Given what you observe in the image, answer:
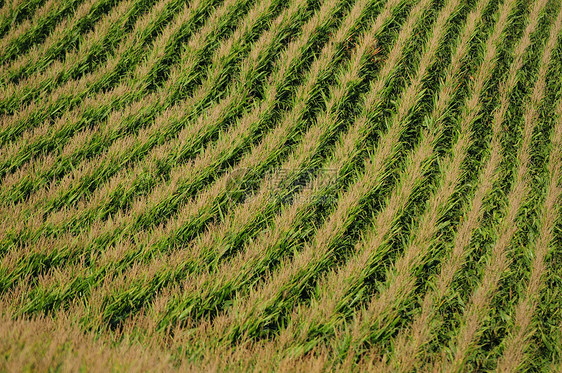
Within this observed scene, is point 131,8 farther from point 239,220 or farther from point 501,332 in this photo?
point 501,332

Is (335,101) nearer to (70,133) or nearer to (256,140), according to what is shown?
(256,140)

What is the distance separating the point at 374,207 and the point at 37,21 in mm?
3702

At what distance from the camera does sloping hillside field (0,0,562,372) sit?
1.95 meters

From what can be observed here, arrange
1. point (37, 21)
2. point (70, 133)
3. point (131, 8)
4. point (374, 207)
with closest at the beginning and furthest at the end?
point (374, 207), point (70, 133), point (37, 21), point (131, 8)

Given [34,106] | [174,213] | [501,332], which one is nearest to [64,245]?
[174,213]

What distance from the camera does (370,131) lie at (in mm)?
3084

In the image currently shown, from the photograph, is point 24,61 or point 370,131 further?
point 24,61

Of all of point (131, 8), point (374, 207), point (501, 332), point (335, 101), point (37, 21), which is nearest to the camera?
point (501, 332)

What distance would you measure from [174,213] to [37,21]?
9.11 ft

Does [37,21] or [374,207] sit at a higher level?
[37,21]

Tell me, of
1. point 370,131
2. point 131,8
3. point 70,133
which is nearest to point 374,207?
point 370,131

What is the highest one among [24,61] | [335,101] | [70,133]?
[335,101]

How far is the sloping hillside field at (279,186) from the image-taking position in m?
1.95

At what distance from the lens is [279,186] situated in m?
2.67
